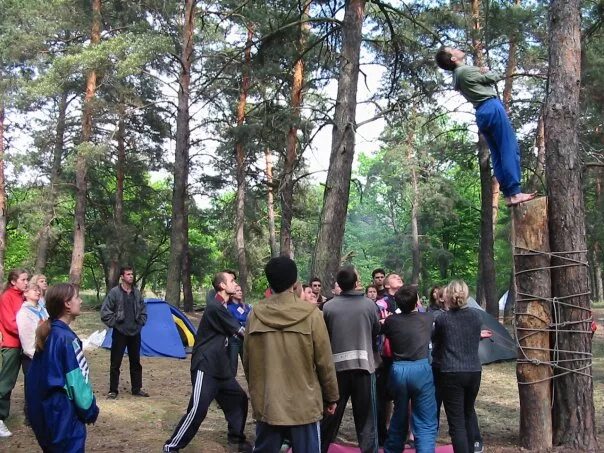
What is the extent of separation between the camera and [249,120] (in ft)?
52.8

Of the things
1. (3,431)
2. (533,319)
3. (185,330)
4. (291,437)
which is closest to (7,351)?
(3,431)

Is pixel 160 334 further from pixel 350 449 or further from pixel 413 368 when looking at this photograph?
pixel 413 368

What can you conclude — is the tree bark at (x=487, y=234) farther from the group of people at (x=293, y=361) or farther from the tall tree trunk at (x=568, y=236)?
the tall tree trunk at (x=568, y=236)

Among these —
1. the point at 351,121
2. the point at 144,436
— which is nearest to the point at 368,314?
the point at 144,436

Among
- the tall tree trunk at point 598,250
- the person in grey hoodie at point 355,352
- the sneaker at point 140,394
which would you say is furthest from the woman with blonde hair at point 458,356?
the tall tree trunk at point 598,250

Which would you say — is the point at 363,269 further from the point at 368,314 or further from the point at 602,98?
the point at 368,314

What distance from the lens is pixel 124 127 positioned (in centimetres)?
2366

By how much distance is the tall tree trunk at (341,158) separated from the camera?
308 inches

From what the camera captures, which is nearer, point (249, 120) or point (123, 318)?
point (123, 318)

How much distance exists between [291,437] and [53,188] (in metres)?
20.2

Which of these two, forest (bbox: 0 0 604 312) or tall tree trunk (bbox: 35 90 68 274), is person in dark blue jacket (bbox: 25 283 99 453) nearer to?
forest (bbox: 0 0 604 312)

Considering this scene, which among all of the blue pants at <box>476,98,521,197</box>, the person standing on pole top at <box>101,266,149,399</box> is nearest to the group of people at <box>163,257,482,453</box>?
the blue pants at <box>476,98,521,197</box>

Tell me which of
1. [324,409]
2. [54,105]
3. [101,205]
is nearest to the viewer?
[324,409]

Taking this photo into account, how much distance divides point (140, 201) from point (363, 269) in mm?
33341
